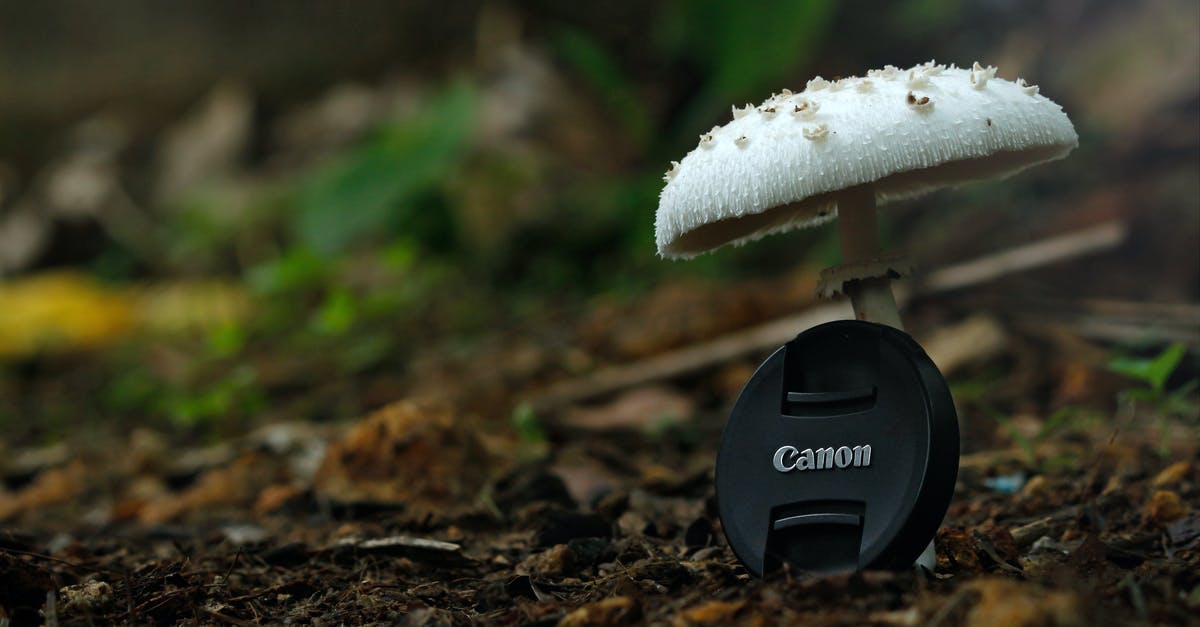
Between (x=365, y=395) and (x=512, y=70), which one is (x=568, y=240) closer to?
(x=512, y=70)

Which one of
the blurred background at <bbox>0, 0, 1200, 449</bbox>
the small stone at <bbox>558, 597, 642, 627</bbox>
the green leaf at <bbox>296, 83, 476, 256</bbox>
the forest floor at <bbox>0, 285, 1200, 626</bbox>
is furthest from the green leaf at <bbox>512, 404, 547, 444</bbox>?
the green leaf at <bbox>296, 83, 476, 256</bbox>

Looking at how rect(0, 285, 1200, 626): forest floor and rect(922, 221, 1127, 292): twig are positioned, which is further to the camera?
rect(922, 221, 1127, 292): twig

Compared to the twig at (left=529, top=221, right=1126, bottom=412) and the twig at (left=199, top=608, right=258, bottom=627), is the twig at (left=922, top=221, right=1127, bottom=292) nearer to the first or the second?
the twig at (left=529, top=221, right=1126, bottom=412)

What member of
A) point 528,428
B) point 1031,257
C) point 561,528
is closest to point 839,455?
point 561,528

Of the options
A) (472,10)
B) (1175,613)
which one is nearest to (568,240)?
(472,10)

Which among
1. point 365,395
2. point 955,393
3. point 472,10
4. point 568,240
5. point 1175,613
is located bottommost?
point 1175,613

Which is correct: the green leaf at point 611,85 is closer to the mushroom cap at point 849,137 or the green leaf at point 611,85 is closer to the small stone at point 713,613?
the mushroom cap at point 849,137

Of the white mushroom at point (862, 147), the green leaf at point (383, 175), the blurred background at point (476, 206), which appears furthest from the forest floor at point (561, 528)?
the green leaf at point (383, 175)
